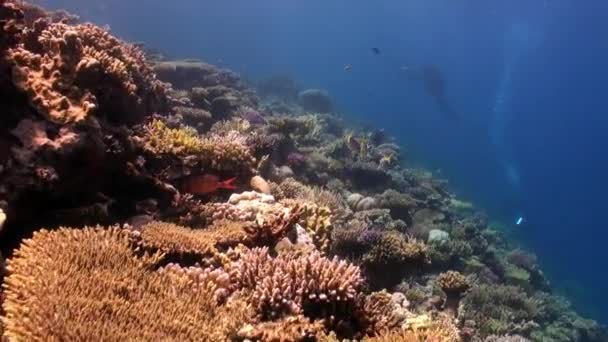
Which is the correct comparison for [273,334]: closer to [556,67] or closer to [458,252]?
[458,252]

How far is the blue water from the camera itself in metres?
52.4

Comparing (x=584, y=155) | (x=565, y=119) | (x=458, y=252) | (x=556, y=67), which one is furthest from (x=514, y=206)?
(x=556, y=67)

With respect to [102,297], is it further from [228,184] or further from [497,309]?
[497,309]

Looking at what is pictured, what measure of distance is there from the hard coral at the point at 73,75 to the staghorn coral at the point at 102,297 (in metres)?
A: 1.37

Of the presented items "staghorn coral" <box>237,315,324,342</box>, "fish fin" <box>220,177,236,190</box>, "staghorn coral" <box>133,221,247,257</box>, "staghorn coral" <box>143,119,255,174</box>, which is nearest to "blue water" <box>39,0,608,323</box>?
"staghorn coral" <box>143,119,255,174</box>

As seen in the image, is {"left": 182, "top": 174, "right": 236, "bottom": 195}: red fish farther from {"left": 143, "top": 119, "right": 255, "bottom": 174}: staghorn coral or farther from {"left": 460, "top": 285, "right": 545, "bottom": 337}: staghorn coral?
{"left": 460, "top": 285, "right": 545, "bottom": 337}: staghorn coral

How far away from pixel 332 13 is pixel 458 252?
187m

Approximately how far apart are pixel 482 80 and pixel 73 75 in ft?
488

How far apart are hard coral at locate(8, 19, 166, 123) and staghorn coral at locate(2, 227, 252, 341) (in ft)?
4.48

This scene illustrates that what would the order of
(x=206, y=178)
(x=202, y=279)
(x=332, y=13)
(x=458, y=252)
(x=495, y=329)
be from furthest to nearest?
(x=332, y=13) → (x=458, y=252) → (x=495, y=329) → (x=206, y=178) → (x=202, y=279)

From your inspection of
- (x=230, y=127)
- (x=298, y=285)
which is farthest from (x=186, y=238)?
(x=230, y=127)

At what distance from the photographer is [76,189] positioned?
15.3 ft

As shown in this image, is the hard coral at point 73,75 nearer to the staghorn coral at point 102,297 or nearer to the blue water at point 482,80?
the staghorn coral at point 102,297

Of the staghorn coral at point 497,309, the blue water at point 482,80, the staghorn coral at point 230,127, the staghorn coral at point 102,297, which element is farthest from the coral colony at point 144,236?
the blue water at point 482,80
